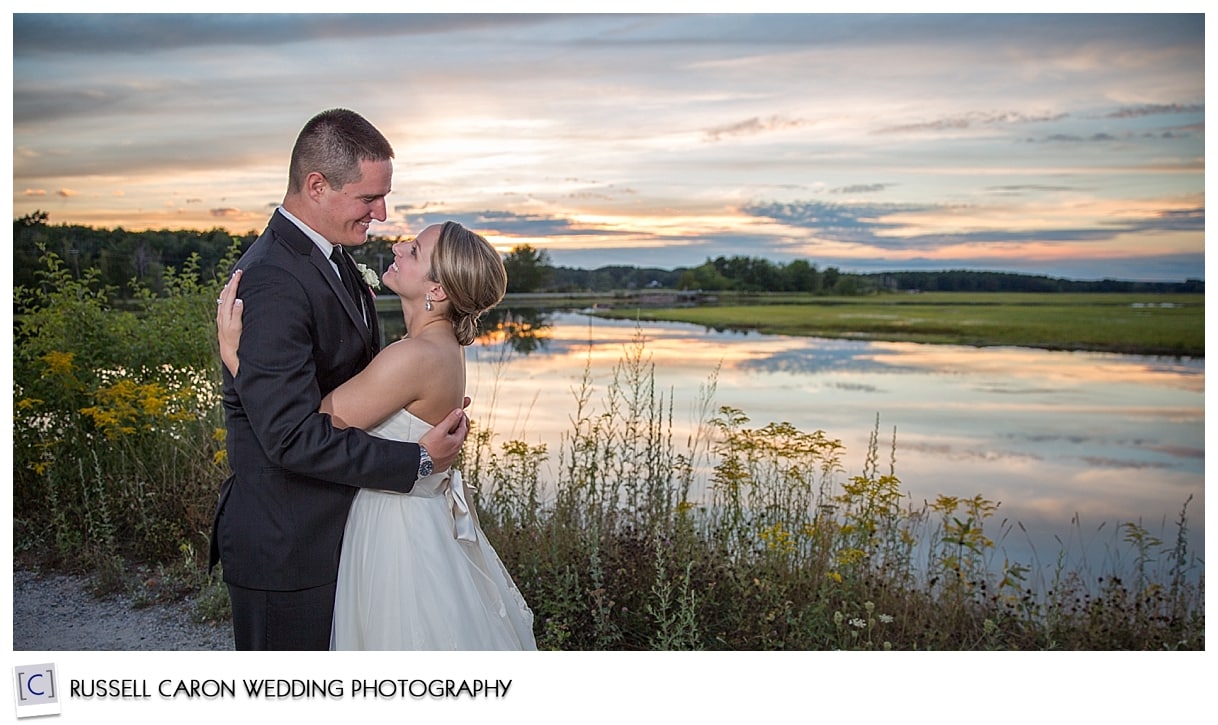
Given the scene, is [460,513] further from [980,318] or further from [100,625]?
[980,318]

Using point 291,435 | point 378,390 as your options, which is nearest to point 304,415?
point 291,435

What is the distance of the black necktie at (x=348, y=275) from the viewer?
9.59 feet

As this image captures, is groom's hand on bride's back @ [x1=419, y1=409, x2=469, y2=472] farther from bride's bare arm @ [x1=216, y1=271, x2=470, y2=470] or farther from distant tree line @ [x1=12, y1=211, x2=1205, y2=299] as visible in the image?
distant tree line @ [x1=12, y1=211, x2=1205, y2=299]

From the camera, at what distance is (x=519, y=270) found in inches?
270

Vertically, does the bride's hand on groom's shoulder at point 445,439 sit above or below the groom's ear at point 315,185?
below

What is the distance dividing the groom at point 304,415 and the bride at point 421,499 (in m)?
0.05

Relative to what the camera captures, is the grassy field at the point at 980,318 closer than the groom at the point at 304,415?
No

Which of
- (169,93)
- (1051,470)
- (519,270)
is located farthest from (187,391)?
(1051,470)

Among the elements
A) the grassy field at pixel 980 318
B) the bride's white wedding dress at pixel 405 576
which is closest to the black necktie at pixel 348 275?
the bride's white wedding dress at pixel 405 576

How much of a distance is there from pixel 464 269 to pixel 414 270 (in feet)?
0.44

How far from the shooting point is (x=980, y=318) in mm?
7707
